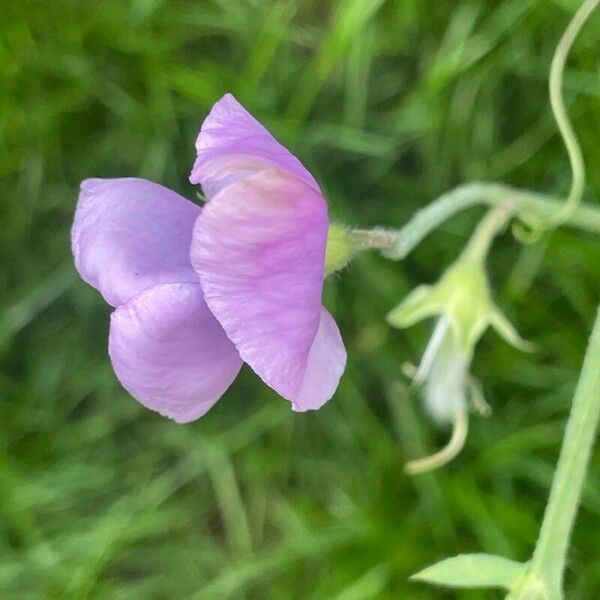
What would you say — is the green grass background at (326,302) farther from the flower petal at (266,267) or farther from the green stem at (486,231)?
the flower petal at (266,267)

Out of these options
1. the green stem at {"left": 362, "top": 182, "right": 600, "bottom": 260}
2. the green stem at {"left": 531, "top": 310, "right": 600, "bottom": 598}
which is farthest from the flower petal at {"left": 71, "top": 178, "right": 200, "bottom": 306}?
the green stem at {"left": 531, "top": 310, "right": 600, "bottom": 598}

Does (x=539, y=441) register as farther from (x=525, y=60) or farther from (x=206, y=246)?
(x=206, y=246)

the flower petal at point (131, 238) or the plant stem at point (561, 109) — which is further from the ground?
the plant stem at point (561, 109)

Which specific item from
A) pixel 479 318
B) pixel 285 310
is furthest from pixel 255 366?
pixel 479 318

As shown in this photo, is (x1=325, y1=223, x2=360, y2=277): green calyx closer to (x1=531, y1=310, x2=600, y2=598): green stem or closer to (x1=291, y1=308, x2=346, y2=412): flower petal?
(x1=291, y1=308, x2=346, y2=412): flower petal

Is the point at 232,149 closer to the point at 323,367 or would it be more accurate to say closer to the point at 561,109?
the point at 323,367

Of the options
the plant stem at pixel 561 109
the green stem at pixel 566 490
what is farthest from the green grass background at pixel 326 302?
the green stem at pixel 566 490
